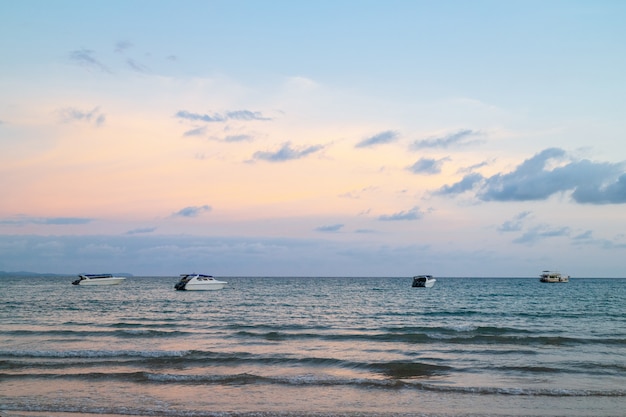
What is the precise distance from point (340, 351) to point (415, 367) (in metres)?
5.18

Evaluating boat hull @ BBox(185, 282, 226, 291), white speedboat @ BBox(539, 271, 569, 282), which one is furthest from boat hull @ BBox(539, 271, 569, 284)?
boat hull @ BBox(185, 282, 226, 291)

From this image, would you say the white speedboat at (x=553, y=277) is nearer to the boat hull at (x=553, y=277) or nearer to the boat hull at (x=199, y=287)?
the boat hull at (x=553, y=277)

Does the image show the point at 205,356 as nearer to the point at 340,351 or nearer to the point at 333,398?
the point at 340,351

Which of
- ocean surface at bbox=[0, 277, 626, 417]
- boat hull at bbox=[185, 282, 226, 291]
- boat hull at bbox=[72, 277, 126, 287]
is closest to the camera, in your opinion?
ocean surface at bbox=[0, 277, 626, 417]

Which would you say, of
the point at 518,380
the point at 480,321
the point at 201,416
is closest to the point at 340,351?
the point at 518,380

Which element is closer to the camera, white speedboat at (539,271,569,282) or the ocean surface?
the ocean surface

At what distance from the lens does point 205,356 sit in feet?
83.2

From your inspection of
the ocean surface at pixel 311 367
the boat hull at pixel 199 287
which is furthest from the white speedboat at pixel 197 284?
the ocean surface at pixel 311 367

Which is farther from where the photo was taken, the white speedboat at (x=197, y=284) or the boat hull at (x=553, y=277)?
the boat hull at (x=553, y=277)

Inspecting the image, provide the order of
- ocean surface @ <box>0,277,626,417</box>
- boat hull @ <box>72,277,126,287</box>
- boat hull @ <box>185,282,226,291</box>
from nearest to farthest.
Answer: ocean surface @ <box>0,277,626,417</box> < boat hull @ <box>185,282,226,291</box> < boat hull @ <box>72,277,126,287</box>

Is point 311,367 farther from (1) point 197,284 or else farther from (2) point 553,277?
(2) point 553,277

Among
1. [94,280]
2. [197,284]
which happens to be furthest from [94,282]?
[197,284]

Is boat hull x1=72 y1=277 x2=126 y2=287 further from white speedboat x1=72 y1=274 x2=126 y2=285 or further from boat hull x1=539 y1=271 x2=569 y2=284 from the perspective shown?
boat hull x1=539 y1=271 x2=569 y2=284

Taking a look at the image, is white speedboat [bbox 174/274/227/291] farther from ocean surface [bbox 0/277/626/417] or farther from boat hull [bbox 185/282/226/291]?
ocean surface [bbox 0/277/626/417]
